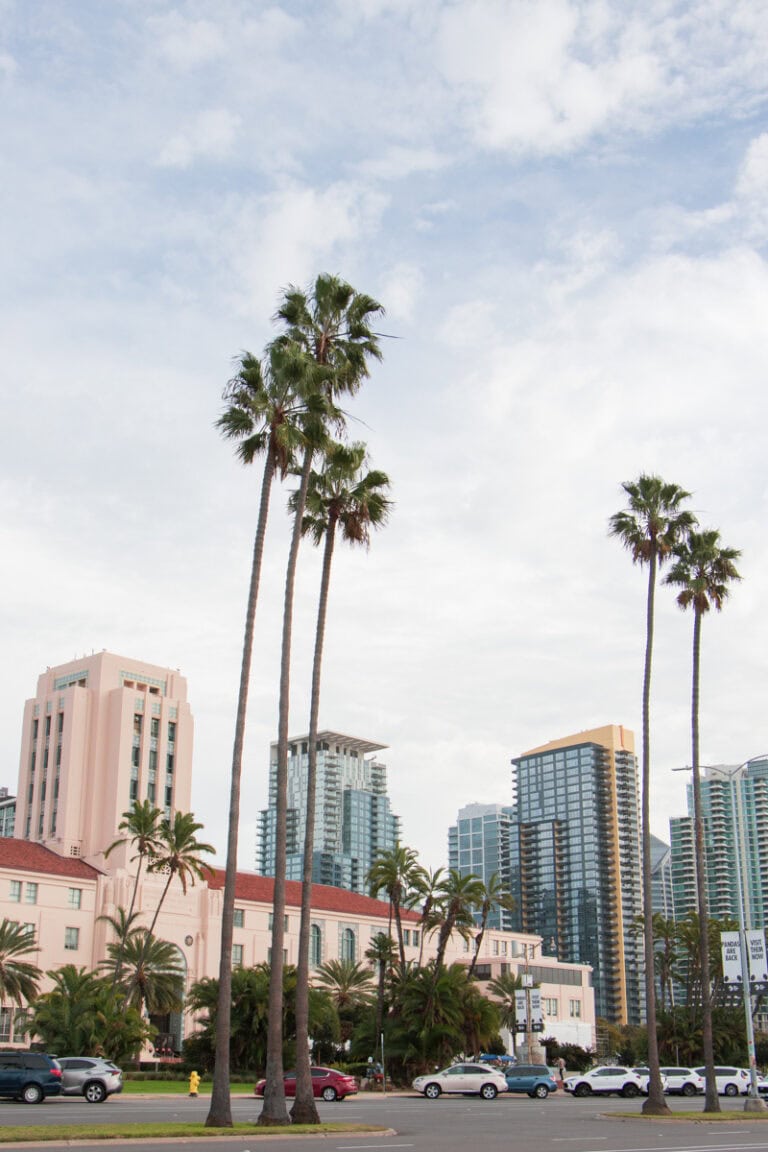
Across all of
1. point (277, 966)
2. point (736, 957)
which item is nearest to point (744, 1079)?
point (736, 957)

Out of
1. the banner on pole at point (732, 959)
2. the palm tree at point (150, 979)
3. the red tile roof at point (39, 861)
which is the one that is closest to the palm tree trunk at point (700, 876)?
the banner on pole at point (732, 959)

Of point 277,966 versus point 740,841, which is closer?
point 277,966

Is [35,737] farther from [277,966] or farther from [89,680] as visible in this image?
[277,966]

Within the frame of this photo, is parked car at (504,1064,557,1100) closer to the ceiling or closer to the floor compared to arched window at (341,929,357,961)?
closer to the floor

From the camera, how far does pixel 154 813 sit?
7900 centimetres

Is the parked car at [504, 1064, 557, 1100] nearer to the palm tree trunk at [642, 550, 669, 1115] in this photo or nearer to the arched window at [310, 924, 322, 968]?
the palm tree trunk at [642, 550, 669, 1115]

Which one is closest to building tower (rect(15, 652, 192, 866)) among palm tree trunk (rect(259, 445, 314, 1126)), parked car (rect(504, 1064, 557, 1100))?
parked car (rect(504, 1064, 557, 1100))

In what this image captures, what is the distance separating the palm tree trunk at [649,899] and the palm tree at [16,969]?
43.5 m

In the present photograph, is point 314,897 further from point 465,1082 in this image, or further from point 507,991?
point 465,1082

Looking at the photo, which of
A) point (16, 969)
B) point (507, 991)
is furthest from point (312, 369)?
point (507, 991)

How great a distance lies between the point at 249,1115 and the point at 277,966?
31.2ft

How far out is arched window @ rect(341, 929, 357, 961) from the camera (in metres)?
105

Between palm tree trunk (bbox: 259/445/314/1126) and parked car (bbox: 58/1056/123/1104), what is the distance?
15.6m

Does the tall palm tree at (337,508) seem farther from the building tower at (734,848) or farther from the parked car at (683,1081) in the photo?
the building tower at (734,848)
